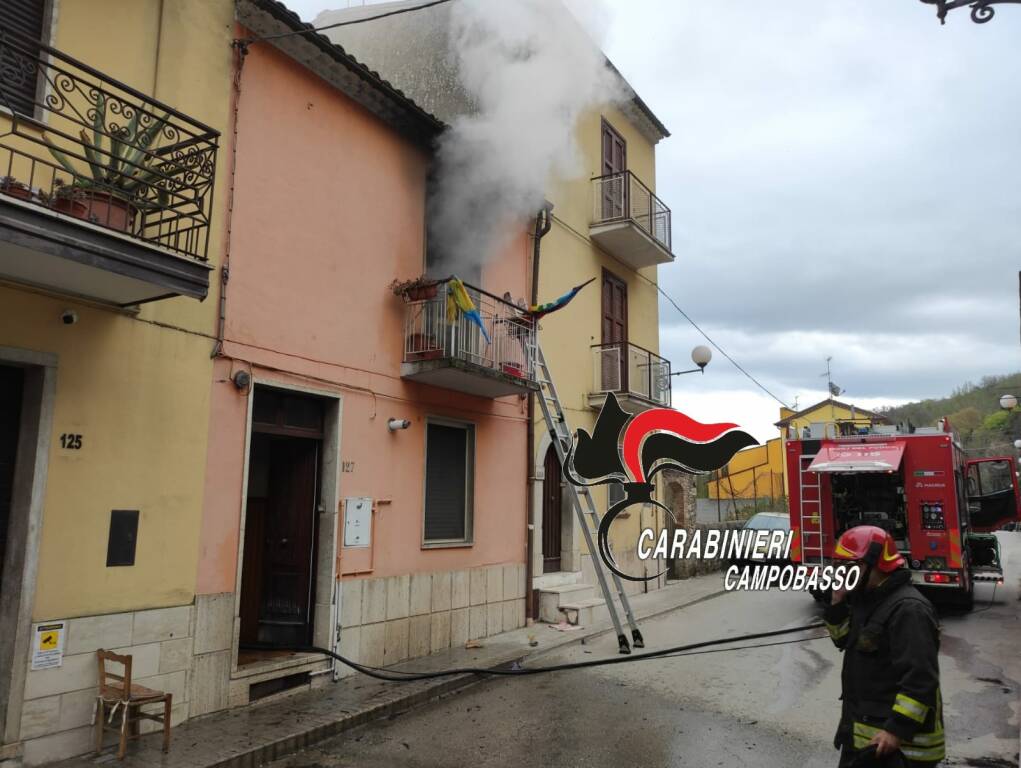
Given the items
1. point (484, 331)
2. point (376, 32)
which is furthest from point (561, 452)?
point (376, 32)

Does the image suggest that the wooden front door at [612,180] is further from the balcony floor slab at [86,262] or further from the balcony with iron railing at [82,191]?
the balcony floor slab at [86,262]

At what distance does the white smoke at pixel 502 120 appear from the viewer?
398 inches

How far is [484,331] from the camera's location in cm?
959

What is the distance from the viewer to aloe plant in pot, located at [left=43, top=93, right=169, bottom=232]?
5.07m

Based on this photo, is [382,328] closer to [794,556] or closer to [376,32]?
[376,32]

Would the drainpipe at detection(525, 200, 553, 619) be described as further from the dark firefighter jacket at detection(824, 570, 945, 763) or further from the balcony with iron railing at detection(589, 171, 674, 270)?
the dark firefighter jacket at detection(824, 570, 945, 763)

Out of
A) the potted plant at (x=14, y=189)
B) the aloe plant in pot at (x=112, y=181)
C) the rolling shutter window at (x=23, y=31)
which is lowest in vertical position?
the potted plant at (x=14, y=189)

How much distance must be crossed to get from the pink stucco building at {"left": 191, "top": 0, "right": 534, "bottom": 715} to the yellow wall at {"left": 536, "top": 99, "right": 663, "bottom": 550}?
209cm

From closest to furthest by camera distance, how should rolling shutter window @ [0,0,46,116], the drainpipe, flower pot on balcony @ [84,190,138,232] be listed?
flower pot on balcony @ [84,190,138,232] < rolling shutter window @ [0,0,46,116] < the drainpipe

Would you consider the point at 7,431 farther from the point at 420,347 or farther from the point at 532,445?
the point at 532,445

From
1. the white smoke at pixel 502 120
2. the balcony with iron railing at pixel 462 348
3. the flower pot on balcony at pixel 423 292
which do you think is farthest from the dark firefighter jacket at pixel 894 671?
the white smoke at pixel 502 120

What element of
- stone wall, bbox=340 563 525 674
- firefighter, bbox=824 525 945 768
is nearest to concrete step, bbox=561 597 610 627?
stone wall, bbox=340 563 525 674

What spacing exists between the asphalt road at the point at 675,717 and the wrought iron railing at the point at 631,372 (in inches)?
201

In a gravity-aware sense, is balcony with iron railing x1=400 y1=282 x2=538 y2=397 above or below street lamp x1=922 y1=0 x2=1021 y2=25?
below
